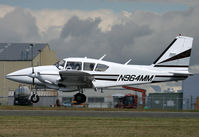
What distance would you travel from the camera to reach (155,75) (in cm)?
3200

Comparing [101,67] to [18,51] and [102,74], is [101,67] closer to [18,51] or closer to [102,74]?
[102,74]

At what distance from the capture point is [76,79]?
1193 inches

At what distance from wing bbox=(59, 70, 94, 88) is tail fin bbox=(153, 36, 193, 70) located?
581cm

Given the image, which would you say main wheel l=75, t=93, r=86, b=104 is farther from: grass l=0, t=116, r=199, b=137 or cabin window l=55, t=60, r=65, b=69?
grass l=0, t=116, r=199, b=137

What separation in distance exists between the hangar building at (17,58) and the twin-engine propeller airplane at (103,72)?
122 feet

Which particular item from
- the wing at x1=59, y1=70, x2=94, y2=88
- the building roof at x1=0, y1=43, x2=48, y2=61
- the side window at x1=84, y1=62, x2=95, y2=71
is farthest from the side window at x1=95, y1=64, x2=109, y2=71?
the building roof at x1=0, y1=43, x2=48, y2=61

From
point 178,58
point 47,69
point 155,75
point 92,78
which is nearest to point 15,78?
point 47,69

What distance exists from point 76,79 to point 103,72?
6.66ft

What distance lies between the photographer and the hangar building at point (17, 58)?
67938mm

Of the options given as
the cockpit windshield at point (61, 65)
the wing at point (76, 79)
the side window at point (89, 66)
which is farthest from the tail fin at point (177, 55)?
the cockpit windshield at point (61, 65)

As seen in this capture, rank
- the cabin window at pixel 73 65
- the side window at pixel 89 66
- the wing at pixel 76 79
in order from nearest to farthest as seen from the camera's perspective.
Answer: the wing at pixel 76 79 → the cabin window at pixel 73 65 → the side window at pixel 89 66

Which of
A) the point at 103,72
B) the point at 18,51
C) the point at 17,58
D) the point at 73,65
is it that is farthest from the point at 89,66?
the point at 18,51

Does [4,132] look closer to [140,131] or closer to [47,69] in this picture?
[140,131]

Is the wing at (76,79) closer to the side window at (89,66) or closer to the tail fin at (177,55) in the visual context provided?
the side window at (89,66)
